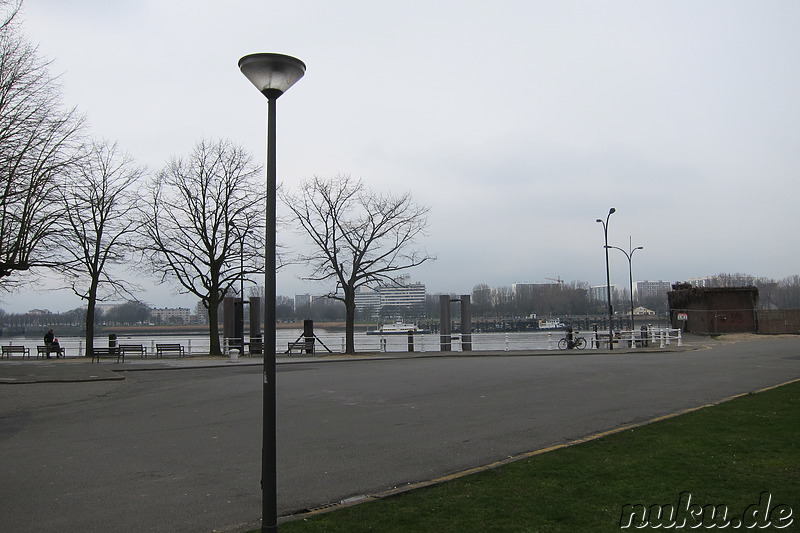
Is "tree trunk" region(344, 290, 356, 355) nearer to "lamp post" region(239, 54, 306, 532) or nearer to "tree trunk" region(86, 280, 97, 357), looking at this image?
"tree trunk" region(86, 280, 97, 357)

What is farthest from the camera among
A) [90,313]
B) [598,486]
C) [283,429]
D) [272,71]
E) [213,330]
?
[90,313]

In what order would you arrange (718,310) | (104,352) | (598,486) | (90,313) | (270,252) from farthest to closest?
(718,310) → (90,313) → (104,352) → (598,486) → (270,252)

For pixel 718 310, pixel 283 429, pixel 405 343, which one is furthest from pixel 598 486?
pixel 718 310

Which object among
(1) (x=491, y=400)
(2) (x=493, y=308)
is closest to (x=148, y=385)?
(1) (x=491, y=400)

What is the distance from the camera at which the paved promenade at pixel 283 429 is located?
6676 millimetres

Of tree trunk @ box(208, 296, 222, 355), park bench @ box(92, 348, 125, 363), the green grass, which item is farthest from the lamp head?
tree trunk @ box(208, 296, 222, 355)

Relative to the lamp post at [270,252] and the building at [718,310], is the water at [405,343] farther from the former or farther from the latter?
the lamp post at [270,252]

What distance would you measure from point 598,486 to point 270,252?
4069mm

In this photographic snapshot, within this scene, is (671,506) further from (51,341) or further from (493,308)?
(493,308)

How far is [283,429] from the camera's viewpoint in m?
11.0

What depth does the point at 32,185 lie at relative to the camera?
18.5 metres

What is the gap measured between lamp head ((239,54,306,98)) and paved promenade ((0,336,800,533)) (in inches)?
158

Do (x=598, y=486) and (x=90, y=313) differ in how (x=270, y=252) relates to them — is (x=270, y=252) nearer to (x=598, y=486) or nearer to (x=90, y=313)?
(x=598, y=486)

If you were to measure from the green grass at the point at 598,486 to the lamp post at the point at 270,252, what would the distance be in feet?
1.77
